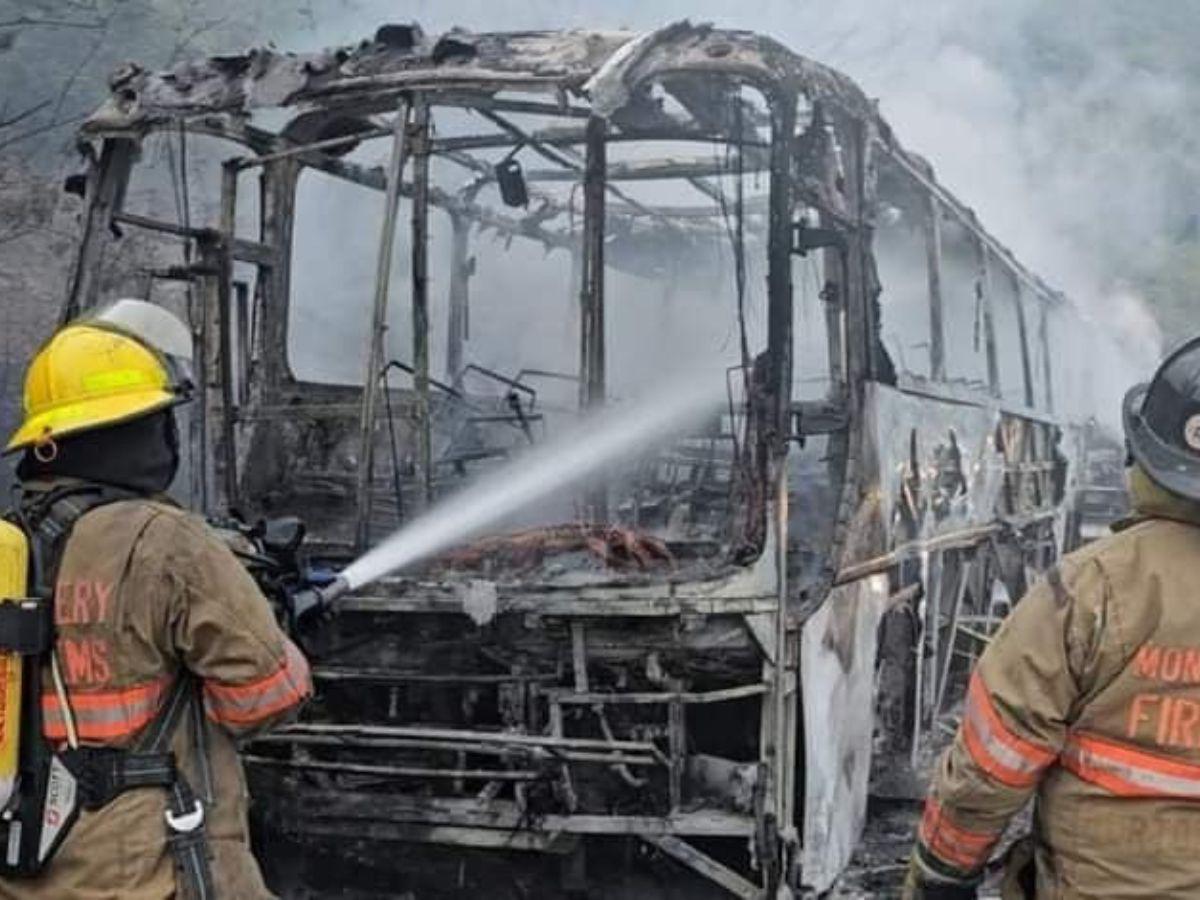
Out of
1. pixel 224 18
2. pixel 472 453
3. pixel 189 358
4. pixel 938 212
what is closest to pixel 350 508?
pixel 472 453

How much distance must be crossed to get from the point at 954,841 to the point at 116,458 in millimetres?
1926

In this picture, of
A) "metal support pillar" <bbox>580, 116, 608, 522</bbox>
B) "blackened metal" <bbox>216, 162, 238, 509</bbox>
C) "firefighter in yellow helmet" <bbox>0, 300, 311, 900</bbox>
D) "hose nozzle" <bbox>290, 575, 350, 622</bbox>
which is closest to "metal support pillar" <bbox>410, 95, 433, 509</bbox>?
"metal support pillar" <bbox>580, 116, 608, 522</bbox>

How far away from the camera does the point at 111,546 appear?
2699 millimetres

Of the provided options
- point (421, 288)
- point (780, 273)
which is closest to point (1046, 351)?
point (780, 273)

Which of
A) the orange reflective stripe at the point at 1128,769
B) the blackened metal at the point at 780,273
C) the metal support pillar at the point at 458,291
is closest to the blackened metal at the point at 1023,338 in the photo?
the metal support pillar at the point at 458,291

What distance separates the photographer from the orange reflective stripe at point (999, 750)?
2.49 m

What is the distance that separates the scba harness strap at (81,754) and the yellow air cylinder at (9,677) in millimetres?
24

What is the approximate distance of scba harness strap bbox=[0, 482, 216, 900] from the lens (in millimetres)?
2672

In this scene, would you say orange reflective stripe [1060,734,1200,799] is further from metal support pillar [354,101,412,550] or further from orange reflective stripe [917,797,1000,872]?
metal support pillar [354,101,412,550]

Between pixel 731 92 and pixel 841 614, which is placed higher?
pixel 731 92

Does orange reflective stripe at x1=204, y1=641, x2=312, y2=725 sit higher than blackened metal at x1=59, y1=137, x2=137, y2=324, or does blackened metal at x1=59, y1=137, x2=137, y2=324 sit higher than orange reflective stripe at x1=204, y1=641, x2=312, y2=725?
blackened metal at x1=59, y1=137, x2=137, y2=324

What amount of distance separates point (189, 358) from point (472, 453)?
3.06 m

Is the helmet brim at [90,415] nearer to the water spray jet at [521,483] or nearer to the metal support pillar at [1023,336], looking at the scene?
the water spray jet at [521,483]

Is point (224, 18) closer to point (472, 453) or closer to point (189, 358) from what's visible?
point (472, 453)
